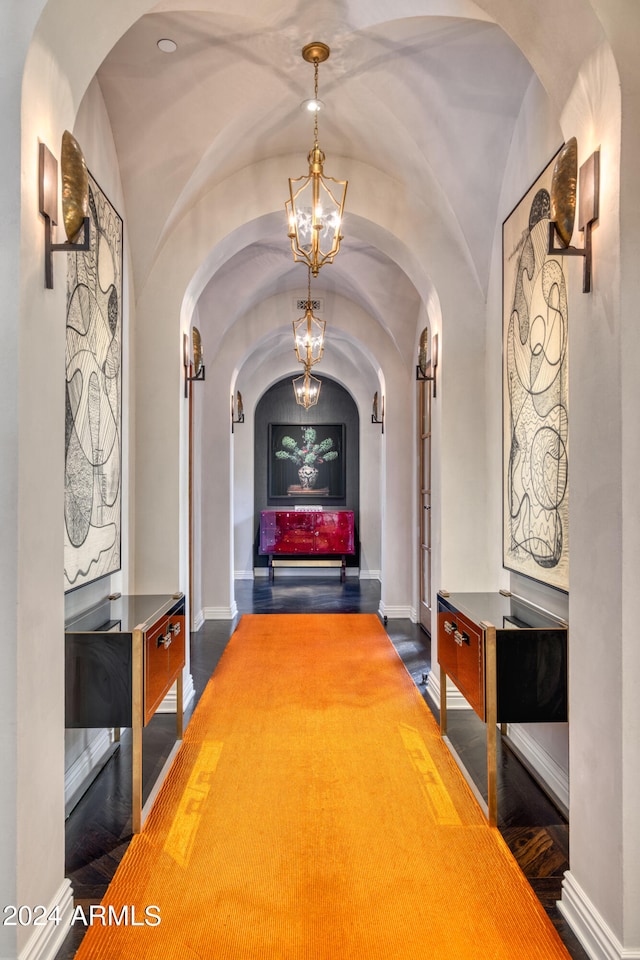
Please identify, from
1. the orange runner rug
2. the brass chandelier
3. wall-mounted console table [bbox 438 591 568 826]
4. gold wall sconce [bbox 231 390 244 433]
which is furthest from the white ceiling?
the orange runner rug

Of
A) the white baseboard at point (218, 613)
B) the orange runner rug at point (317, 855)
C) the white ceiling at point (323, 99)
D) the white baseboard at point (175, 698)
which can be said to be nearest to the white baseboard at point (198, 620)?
the white baseboard at point (218, 613)

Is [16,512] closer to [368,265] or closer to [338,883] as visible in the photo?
[338,883]

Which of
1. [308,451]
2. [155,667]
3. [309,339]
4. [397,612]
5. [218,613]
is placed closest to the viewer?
[155,667]

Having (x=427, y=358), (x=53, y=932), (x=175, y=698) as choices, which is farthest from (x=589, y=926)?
(x=427, y=358)

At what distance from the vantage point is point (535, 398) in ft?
11.5

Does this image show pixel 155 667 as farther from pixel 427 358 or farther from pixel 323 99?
pixel 427 358

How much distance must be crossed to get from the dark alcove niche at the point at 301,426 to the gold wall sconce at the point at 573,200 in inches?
371

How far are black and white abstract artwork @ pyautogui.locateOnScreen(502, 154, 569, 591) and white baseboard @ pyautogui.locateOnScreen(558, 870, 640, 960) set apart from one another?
1.25 metres

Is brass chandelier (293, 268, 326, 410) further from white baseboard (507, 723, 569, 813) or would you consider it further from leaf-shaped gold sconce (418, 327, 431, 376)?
white baseboard (507, 723, 569, 813)

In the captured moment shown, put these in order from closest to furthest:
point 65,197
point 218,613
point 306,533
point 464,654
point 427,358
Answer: point 65,197 < point 464,654 < point 427,358 < point 218,613 < point 306,533

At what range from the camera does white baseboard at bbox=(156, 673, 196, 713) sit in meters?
4.47

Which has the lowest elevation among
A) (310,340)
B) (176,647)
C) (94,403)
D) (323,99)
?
(176,647)

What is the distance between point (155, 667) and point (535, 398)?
247 cm

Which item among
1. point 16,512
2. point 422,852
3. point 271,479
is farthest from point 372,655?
point 271,479
